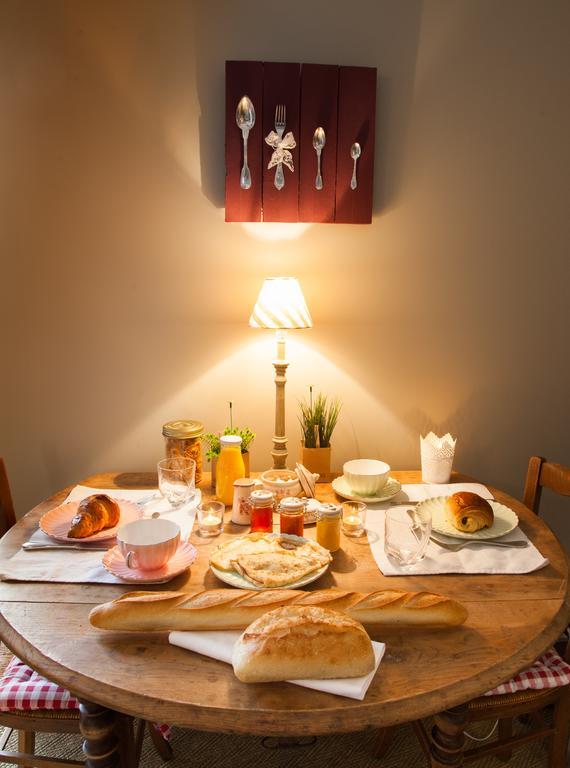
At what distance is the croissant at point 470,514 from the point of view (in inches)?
62.2

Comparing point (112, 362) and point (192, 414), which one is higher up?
point (112, 362)

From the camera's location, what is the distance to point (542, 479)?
1.88 metres

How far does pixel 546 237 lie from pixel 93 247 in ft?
5.11

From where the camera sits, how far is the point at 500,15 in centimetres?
203

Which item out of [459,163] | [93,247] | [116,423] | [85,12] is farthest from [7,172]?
[459,163]

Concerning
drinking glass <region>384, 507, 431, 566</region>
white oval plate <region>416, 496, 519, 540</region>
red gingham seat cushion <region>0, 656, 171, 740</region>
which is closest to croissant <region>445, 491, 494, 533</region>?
white oval plate <region>416, 496, 519, 540</region>

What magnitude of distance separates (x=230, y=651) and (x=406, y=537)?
0.54m

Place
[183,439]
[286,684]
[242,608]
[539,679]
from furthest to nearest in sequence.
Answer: [183,439]
[539,679]
[242,608]
[286,684]

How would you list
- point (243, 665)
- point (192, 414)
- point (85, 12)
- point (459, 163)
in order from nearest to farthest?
1. point (243, 665)
2. point (85, 12)
3. point (459, 163)
4. point (192, 414)

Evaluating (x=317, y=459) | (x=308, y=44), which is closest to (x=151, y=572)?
(x=317, y=459)

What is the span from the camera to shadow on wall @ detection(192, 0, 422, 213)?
78.1 inches

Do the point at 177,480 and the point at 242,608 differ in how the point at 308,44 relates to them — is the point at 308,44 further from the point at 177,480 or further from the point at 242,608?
the point at 242,608

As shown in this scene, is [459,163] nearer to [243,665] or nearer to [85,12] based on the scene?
[85,12]

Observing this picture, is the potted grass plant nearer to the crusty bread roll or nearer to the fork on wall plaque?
the fork on wall plaque
